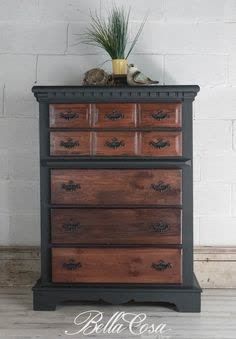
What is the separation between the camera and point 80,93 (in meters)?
3.25

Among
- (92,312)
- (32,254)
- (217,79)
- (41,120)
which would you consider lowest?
(92,312)

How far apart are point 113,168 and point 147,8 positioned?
1.28 meters

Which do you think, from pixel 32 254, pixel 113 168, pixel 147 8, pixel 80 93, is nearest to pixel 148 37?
pixel 147 8

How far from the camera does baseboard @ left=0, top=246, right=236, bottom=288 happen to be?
3.82m

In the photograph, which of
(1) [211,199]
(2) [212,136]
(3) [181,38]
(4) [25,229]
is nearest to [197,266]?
(1) [211,199]

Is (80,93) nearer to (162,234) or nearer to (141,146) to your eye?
(141,146)

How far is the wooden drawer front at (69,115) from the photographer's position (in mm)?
3258

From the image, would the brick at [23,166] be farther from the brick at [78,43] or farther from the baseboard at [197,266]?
the brick at [78,43]

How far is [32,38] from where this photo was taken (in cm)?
383

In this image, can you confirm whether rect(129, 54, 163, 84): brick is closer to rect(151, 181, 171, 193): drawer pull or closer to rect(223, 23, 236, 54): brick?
rect(223, 23, 236, 54): brick

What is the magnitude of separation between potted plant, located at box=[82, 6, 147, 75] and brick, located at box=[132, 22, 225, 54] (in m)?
0.07

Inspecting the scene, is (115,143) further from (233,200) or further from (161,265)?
(233,200)

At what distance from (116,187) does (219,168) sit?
924mm

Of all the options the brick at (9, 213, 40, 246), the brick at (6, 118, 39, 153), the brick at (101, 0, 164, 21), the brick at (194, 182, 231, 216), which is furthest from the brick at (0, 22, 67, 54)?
the brick at (194, 182, 231, 216)
